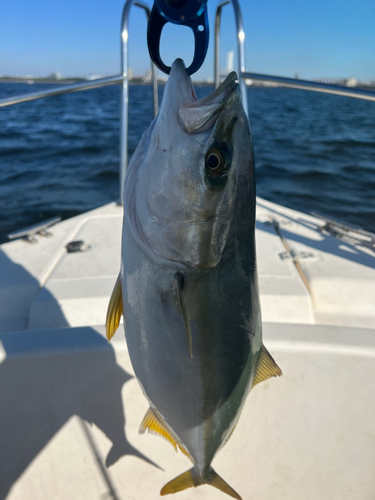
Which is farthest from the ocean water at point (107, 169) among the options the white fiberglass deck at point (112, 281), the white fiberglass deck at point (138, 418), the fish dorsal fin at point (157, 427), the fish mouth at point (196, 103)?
the fish mouth at point (196, 103)

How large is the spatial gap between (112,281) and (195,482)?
1.15 meters

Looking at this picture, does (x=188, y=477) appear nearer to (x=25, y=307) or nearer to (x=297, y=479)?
(x=297, y=479)

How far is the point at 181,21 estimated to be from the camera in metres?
0.95

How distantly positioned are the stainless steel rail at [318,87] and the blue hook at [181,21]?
0.94 metres

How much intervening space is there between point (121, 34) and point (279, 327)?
204 centimetres

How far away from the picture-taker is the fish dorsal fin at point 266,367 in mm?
1126

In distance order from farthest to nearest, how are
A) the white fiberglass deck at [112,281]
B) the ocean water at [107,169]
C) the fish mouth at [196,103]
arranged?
the ocean water at [107,169] < the white fiberglass deck at [112,281] < the fish mouth at [196,103]

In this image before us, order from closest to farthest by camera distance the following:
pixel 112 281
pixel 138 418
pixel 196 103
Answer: pixel 196 103, pixel 138 418, pixel 112 281

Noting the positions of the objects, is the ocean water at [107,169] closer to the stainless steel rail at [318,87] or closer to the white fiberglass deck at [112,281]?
the white fiberglass deck at [112,281]

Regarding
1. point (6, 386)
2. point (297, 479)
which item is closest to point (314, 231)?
point (297, 479)

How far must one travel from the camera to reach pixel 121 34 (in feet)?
7.50

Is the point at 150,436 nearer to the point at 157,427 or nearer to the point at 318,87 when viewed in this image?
the point at 157,427

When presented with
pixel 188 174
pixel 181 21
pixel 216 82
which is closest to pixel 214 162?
pixel 188 174

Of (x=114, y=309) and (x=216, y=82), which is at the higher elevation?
(x=216, y=82)
